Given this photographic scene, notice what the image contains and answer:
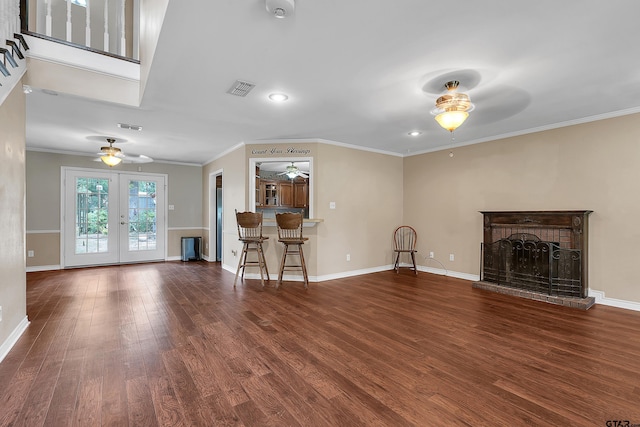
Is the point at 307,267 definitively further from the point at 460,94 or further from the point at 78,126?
the point at 78,126

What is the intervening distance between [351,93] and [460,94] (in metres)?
1.06

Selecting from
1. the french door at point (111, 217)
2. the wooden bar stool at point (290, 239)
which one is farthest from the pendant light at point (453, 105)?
the french door at point (111, 217)

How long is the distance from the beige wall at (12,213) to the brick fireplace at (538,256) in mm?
5402

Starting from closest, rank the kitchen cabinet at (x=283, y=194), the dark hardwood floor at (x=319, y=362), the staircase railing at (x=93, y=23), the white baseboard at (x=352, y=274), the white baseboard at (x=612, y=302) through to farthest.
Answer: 1. the dark hardwood floor at (x=319, y=362)
2. the staircase railing at (x=93, y=23)
3. the white baseboard at (x=612, y=302)
4. the white baseboard at (x=352, y=274)
5. the kitchen cabinet at (x=283, y=194)

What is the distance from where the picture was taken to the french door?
6.00 meters

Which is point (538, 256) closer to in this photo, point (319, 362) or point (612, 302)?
point (612, 302)

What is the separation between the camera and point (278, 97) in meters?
3.20

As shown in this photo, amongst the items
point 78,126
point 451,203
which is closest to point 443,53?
point 451,203

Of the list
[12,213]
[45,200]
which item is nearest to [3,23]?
[12,213]

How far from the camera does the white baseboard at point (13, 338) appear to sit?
223cm

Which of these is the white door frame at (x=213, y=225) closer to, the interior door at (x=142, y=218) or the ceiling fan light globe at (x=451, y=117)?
the interior door at (x=142, y=218)

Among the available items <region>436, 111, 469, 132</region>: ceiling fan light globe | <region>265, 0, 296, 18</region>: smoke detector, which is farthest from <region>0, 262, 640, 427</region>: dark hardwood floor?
<region>265, 0, 296, 18</region>: smoke detector

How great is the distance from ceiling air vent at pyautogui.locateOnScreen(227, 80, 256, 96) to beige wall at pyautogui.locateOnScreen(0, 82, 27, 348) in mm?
1818

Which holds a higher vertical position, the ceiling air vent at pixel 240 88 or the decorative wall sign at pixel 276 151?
the ceiling air vent at pixel 240 88
